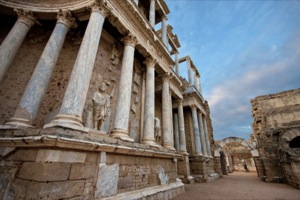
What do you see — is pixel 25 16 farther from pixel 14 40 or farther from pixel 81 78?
pixel 81 78

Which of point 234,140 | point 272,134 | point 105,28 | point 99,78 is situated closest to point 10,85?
point 99,78

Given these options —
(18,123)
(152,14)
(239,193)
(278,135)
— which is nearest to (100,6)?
(18,123)

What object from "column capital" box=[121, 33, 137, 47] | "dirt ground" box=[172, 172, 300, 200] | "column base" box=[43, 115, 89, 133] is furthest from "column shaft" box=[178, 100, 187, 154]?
"column base" box=[43, 115, 89, 133]

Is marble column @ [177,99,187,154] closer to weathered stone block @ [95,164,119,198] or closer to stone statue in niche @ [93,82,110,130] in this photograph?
stone statue in niche @ [93,82,110,130]

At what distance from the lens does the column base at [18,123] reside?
3.67 metres

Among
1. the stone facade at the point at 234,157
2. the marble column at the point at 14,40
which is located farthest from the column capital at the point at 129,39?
the stone facade at the point at 234,157

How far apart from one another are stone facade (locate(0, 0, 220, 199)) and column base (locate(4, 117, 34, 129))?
2 cm

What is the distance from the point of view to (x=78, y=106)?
3.69 meters

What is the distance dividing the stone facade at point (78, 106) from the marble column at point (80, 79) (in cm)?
3

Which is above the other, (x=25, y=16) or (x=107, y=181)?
(x=25, y=16)

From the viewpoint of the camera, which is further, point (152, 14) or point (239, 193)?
point (152, 14)

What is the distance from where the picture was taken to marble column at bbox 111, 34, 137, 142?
4797 millimetres

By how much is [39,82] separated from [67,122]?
6.69 feet

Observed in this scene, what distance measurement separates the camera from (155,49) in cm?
812
